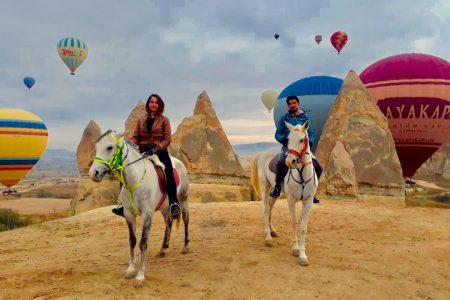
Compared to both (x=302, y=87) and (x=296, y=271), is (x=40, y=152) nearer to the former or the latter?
(x=302, y=87)

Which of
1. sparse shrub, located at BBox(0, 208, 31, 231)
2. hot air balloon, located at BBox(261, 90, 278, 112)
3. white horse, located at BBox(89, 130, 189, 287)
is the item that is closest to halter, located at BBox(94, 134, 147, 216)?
white horse, located at BBox(89, 130, 189, 287)

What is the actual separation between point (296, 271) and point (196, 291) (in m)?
2.00

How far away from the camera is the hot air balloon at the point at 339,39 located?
40469mm

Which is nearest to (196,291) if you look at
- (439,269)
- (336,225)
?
(439,269)

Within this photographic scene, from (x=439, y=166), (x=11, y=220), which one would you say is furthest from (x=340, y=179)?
(x=439, y=166)

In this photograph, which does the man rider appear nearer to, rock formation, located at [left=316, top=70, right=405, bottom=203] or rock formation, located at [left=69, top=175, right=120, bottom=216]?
rock formation, located at [left=316, top=70, right=405, bottom=203]

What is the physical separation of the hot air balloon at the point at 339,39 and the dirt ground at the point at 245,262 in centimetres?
3121

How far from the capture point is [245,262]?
7.56m

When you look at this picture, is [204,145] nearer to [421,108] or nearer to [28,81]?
[421,108]

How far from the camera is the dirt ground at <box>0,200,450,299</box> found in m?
6.27

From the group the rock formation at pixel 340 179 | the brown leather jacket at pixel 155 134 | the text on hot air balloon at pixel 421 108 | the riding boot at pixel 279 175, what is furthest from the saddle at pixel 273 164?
the text on hot air balloon at pixel 421 108

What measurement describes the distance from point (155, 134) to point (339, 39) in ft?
122

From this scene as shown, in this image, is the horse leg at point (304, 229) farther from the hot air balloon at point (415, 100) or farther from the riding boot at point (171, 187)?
the hot air balloon at point (415, 100)

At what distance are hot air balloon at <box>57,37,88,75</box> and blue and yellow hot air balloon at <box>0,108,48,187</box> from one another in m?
8.62
